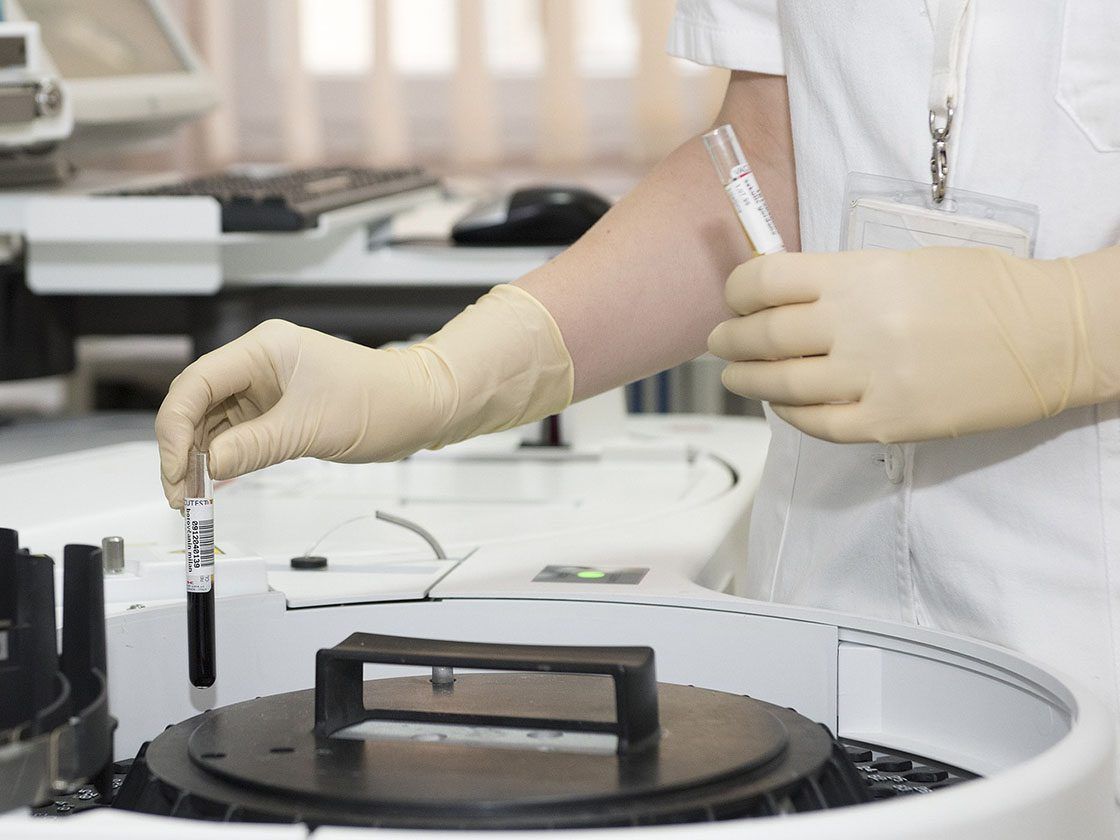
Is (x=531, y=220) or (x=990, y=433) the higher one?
(x=531, y=220)

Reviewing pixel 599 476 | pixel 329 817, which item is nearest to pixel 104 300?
pixel 599 476

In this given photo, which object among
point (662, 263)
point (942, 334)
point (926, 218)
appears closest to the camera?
point (942, 334)

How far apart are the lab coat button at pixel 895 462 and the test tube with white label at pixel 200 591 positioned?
0.35 meters

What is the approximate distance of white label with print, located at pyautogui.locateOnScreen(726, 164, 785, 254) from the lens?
0.62 m

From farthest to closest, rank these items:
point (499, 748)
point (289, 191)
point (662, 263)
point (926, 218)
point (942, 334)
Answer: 1. point (289, 191)
2. point (662, 263)
3. point (926, 218)
4. point (942, 334)
5. point (499, 748)

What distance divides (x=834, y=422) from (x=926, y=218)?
0.14 meters

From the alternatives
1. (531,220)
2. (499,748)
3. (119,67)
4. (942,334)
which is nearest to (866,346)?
(942,334)

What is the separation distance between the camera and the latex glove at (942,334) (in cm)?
58

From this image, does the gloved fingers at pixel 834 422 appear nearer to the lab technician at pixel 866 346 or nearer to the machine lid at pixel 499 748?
the lab technician at pixel 866 346

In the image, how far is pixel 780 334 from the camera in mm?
605

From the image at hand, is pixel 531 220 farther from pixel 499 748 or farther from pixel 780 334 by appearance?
pixel 499 748

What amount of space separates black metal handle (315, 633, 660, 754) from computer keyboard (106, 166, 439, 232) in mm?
803

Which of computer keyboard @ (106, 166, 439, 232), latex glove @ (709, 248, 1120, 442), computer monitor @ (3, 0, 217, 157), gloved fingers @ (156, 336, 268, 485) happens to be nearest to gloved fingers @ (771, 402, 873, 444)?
latex glove @ (709, 248, 1120, 442)

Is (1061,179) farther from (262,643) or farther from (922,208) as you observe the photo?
(262,643)
